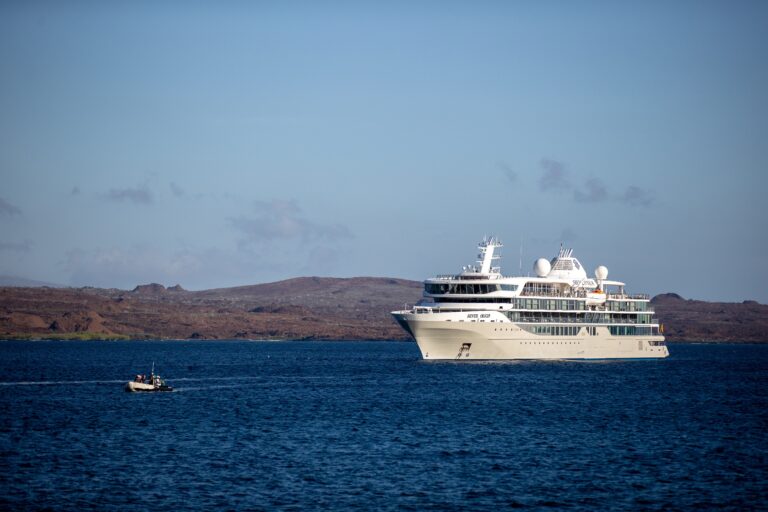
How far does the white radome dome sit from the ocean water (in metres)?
29.7

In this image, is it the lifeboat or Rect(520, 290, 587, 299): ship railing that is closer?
Rect(520, 290, 587, 299): ship railing

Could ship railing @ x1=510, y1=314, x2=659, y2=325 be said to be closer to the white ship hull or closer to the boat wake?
the white ship hull

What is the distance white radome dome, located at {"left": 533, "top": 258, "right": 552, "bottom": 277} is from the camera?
139750 mm

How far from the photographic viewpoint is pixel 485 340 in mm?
119875

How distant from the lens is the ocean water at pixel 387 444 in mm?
47594

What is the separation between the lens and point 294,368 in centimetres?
13850

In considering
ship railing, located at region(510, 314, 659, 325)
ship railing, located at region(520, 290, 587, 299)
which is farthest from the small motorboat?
ship railing, located at region(520, 290, 587, 299)

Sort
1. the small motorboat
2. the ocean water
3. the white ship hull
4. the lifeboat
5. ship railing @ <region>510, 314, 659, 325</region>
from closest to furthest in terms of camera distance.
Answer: the ocean water, the small motorboat, the white ship hull, ship railing @ <region>510, 314, 659, 325</region>, the lifeboat

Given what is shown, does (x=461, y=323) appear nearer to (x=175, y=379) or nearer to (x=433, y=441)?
(x=175, y=379)

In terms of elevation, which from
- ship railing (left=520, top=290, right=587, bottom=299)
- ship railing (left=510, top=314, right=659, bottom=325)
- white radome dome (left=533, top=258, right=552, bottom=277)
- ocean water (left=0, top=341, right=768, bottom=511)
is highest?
white radome dome (left=533, top=258, right=552, bottom=277)

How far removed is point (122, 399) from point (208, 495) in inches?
1710

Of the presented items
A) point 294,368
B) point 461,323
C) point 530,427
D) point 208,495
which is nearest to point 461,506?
Answer: point 208,495

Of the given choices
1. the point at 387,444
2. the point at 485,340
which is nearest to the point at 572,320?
the point at 485,340

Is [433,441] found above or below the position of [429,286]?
below
